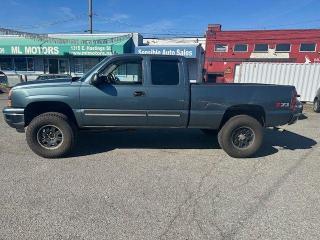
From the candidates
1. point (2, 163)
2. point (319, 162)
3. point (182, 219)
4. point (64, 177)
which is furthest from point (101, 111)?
point (319, 162)

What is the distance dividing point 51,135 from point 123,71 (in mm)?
1931

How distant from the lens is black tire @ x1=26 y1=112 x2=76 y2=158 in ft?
17.8

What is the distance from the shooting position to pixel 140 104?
555cm

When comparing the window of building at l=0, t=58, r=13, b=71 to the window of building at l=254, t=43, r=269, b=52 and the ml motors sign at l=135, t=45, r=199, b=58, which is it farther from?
the window of building at l=254, t=43, r=269, b=52

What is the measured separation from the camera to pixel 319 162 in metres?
5.68

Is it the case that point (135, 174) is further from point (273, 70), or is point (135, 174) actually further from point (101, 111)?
point (273, 70)

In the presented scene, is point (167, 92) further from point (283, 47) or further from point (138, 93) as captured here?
point (283, 47)

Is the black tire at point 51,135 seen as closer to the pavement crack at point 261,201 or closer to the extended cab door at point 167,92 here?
the extended cab door at point 167,92

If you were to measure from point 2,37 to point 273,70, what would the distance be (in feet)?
82.0

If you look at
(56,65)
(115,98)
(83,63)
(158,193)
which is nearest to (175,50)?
(83,63)

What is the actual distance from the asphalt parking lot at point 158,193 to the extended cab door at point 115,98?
2.42ft

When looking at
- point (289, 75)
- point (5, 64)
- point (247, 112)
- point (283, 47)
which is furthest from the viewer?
point (283, 47)

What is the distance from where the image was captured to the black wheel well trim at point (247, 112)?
19.0ft

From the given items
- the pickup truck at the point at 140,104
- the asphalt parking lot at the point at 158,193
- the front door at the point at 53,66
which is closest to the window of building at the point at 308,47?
the front door at the point at 53,66
